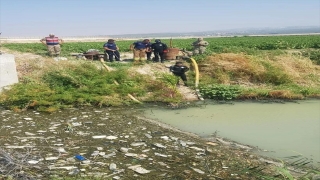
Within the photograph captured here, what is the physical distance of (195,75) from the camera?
Result: 11883 millimetres

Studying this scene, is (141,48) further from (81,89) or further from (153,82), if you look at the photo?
(81,89)

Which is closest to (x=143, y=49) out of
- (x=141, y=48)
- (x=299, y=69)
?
(x=141, y=48)

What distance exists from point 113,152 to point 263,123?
3795mm

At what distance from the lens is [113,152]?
5168 mm

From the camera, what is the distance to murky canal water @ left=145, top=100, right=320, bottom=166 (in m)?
5.96

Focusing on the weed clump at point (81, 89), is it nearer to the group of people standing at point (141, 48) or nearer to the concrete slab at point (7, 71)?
the concrete slab at point (7, 71)

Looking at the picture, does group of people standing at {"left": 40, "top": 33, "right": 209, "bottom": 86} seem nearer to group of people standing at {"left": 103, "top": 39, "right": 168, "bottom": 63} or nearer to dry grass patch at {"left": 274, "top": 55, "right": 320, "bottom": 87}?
group of people standing at {"left": 103, "top": 39, "right": 168, "bottom": 63}

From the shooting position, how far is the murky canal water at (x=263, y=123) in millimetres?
5965

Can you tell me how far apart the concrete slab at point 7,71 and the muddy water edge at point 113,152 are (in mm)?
2218

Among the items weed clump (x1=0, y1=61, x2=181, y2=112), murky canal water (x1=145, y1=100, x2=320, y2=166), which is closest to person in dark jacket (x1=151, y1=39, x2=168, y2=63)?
weed clump (x1=0, y1=61, x2=181, y2=112)

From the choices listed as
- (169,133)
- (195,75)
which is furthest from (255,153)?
(195,75)

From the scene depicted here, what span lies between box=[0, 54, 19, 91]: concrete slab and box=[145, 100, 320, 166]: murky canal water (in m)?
4.09

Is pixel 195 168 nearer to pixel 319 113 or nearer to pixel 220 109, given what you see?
pixel 220 109

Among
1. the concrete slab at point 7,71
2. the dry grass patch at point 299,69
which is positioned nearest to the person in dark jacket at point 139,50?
the dry grass patch at point 299,69
